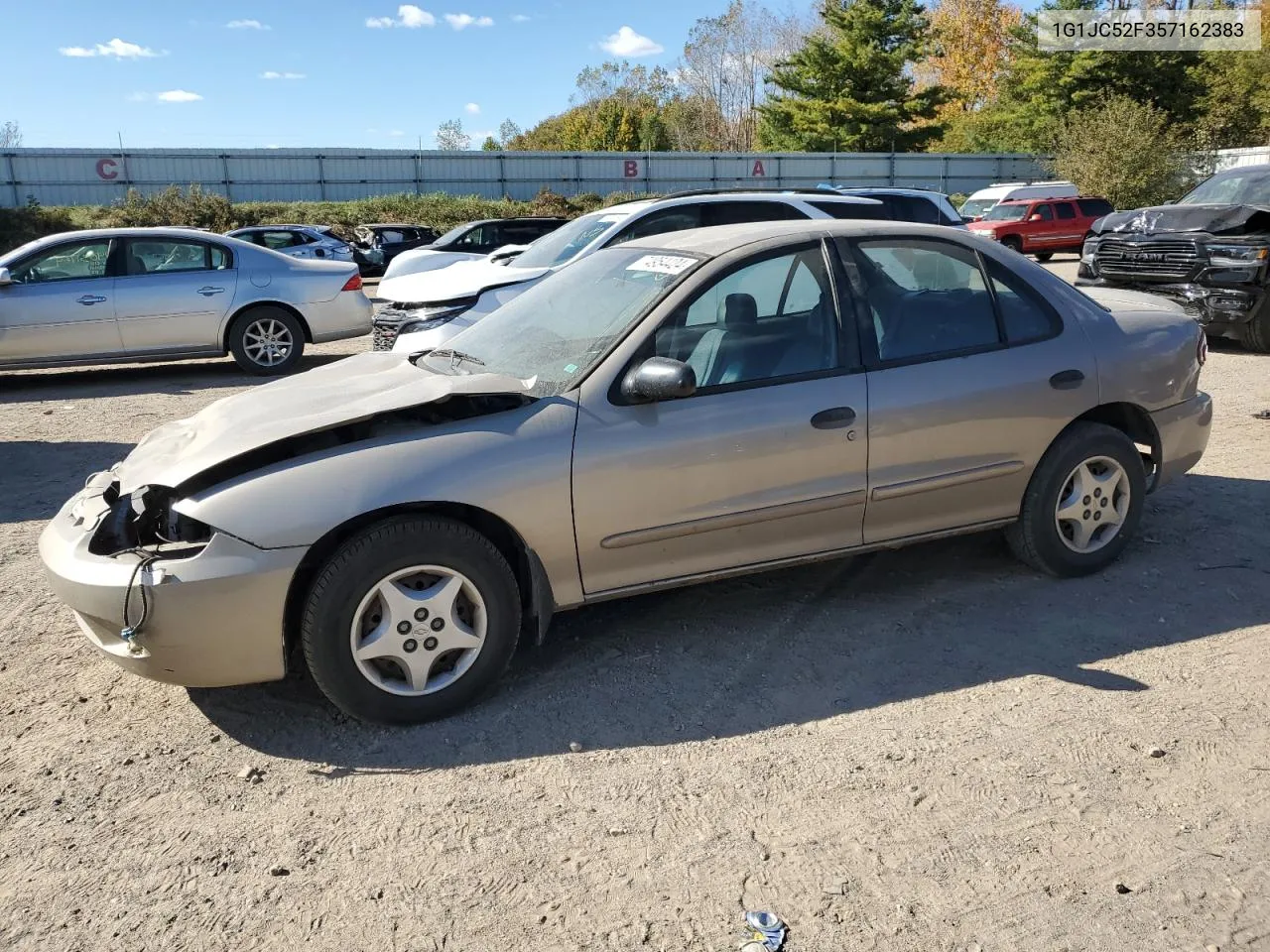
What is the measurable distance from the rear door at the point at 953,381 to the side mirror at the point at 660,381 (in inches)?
33.8

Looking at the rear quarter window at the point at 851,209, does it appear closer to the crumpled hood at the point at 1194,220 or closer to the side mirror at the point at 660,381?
the crumpled hood at the point at 1194,220

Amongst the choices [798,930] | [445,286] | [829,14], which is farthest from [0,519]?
[829,14]

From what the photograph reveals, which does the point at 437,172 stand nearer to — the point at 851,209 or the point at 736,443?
the point at 851,209

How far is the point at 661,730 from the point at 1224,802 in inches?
67.1

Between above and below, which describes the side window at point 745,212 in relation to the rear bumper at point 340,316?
above

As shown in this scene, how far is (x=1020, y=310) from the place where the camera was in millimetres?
4715

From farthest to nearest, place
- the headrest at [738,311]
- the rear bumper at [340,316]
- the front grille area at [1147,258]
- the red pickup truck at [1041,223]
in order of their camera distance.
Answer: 1. the red pickup truck at [1041,223]
2. the rear bumper at [340,316]
3. the front grille area at [1147,258]
4. the headrest at [738,311]

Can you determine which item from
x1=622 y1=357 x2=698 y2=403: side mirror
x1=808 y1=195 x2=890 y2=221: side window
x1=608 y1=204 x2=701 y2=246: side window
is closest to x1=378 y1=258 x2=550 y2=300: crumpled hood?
x1=608 y1=204 x2=701 y2=246: side window

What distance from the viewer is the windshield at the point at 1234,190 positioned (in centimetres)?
1182

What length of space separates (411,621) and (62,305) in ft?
29.2

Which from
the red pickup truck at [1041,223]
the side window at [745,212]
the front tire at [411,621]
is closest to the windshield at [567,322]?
the front tire at [411,621]

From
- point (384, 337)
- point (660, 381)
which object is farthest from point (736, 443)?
A: point (384, 337)

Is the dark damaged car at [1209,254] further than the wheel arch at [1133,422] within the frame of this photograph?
Yes

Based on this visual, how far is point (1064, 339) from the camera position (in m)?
4.75
